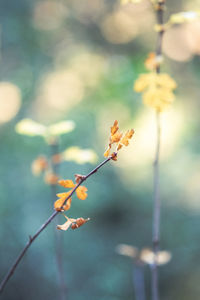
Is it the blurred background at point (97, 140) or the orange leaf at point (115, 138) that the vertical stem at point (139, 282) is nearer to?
the blurred background at point (97, 140)

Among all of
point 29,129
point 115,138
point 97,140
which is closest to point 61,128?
point 29,129

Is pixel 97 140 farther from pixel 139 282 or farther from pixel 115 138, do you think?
pixel 115 138

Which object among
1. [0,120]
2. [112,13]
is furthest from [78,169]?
[112,13]

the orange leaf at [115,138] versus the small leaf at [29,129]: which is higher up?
the small leaf at [29,129]

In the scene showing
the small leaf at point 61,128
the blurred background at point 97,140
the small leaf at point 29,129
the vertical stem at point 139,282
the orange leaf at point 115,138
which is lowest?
the orange leaf at point 115,138

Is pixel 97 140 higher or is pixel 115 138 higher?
pixel 97 140

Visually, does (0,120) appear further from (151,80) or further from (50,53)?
(151,80)

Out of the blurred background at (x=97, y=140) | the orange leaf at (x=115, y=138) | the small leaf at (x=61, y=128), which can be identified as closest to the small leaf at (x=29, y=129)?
the small leaf at (x=61, y=128)

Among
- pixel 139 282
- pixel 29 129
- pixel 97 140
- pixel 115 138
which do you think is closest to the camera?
pixel 115 138

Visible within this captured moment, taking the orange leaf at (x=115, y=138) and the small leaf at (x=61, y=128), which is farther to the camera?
the small leaf at (x=61, y=128)
